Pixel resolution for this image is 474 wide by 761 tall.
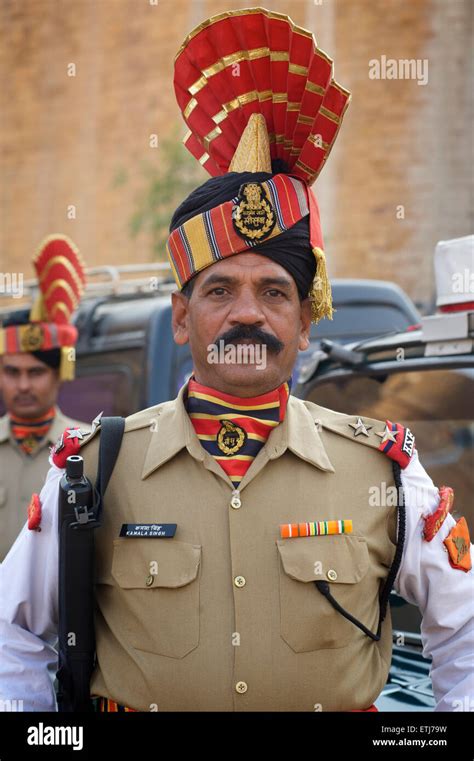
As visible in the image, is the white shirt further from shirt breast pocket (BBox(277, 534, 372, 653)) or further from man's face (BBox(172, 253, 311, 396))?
man's face (BBox(172, 253, 311, 396))

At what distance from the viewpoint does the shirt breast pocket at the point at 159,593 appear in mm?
2139

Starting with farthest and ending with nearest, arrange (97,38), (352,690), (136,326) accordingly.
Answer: (97,38), (136,326), (352,690)

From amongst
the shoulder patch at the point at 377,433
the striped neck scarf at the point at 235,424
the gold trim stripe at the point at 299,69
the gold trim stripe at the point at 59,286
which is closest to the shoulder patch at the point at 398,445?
the shoulder patch at the point at 377,433

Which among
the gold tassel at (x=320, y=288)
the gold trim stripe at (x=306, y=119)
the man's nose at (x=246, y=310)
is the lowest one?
the man's nose at (x=246, y=310)

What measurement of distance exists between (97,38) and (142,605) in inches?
829

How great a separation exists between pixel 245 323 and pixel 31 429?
3431 mm

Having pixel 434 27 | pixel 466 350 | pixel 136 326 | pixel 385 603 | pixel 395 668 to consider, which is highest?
pixel 434 27

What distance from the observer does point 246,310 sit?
2219 millimetres

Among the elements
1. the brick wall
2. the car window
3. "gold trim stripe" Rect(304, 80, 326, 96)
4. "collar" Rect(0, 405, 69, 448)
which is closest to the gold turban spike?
"gold trim stripe" Rect(304, 80, 326, 96)

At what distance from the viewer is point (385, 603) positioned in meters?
2.26

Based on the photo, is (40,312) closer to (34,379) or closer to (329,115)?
(34,379)

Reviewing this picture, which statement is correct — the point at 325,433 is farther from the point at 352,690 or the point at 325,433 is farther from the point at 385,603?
the point at 352,690

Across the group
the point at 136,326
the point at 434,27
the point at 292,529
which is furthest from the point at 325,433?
the point at 434,27

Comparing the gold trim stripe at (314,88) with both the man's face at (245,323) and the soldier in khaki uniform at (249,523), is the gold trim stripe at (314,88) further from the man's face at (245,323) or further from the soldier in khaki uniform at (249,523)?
the man's face at (245,323)
